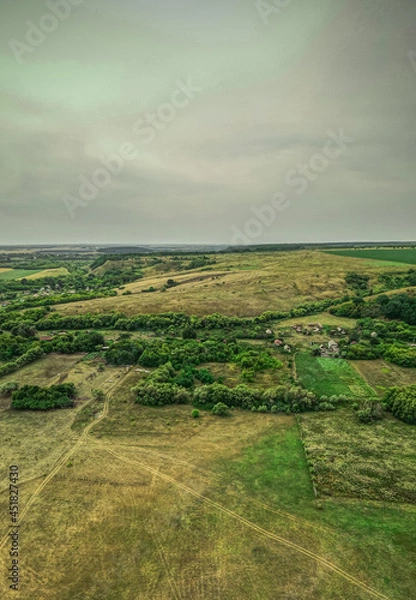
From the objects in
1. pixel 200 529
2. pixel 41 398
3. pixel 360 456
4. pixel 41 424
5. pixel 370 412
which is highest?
pixel 370 412

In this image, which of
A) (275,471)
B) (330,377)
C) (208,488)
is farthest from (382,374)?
(208,488)

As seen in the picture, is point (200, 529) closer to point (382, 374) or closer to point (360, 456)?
point (360, 456)

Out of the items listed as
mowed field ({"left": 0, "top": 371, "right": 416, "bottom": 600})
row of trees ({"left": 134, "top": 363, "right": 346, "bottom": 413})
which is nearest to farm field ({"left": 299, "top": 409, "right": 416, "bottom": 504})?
mowed field ({"left": 0, "top": 371, "right": 416, "bottom": 600})

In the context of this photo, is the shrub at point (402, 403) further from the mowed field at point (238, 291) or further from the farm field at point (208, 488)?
the mowed field at point (238, 291)

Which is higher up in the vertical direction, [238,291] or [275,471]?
[238,291]

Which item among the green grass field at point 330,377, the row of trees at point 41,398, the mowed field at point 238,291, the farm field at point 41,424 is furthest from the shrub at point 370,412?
the mowed field at point 238,291

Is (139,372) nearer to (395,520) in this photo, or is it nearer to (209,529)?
(209,529)

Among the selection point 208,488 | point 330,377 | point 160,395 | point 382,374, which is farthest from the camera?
point 382,374

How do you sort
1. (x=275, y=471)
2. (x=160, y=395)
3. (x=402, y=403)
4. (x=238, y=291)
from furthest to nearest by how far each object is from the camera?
(x=238, y=291), (x=160, y=395), (x=402, y=403), (x=275, y=471)

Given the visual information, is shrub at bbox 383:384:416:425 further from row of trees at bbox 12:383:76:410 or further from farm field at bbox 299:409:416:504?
row of trees at bbox 12:383:76:410
